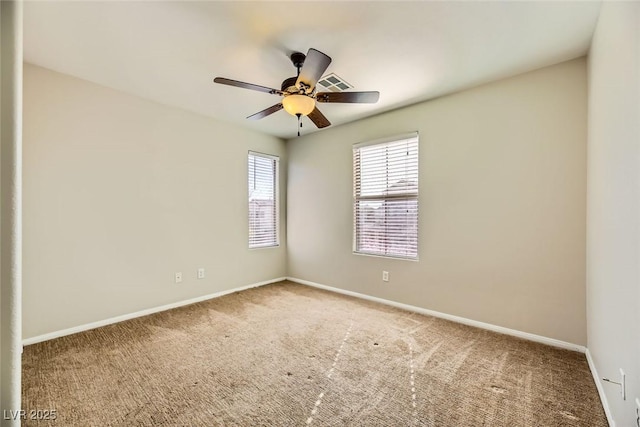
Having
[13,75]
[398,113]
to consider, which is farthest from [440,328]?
[13,75]

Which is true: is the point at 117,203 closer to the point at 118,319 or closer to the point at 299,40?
the point at 118,319

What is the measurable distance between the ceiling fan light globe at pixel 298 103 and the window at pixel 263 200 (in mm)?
2173

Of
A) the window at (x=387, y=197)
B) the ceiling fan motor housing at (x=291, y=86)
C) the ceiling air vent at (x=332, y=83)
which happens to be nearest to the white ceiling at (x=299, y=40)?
the ceiling air vent at (x=332, y=83)

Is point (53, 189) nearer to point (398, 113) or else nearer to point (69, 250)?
point (69, 250)

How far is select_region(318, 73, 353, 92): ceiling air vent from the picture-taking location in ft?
8.68

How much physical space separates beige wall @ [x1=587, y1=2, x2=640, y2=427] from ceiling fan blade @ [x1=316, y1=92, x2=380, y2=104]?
1.36 m

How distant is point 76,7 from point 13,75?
1.99 meters

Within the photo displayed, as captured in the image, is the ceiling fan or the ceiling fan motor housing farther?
the ceiling fan motor housing

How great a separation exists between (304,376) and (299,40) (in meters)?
2.51

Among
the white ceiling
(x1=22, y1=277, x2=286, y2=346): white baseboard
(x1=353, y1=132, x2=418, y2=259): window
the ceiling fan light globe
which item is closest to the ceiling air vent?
the white ceiling

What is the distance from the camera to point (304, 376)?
6.68ft

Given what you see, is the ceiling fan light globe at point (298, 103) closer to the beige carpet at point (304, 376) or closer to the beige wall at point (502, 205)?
the beige wall at point (502, 205)

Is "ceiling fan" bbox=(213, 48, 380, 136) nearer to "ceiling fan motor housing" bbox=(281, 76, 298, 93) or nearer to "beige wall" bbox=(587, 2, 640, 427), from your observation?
"ceiling fan motor housing" bbox=(281, 76, 298, 93)

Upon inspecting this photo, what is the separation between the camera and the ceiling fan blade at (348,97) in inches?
87.2
